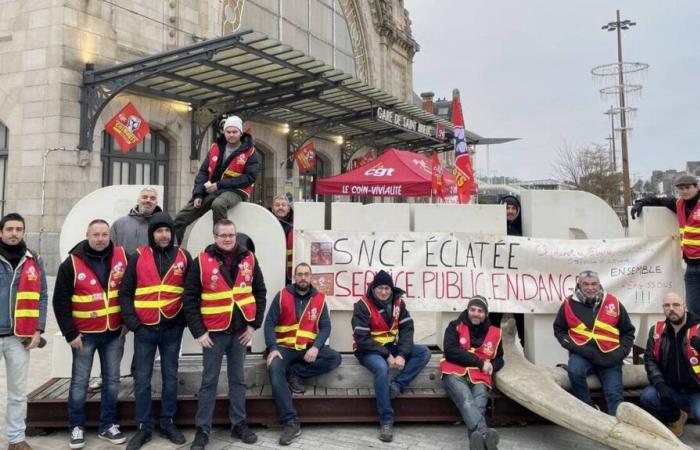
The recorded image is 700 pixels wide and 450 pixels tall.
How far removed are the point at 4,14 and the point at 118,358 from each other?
12.3 m

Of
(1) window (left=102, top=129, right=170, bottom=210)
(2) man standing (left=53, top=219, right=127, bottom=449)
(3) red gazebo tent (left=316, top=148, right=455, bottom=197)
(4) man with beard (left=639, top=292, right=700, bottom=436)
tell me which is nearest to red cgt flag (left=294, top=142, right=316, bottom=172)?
(1) window (left=102, top=129, right=170, bottom=210)

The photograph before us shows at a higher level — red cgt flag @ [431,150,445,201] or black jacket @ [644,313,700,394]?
red cgt flag @ [431,150,445,201]

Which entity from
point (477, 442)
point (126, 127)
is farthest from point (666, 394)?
point (126, 127)

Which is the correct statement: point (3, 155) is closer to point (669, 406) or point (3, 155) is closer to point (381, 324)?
point (381, 324)

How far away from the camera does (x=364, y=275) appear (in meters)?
5.71

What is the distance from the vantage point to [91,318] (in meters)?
4.41

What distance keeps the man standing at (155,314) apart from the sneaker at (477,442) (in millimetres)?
2442


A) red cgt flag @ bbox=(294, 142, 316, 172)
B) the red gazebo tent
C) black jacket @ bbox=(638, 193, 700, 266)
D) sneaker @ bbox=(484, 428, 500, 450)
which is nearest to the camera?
sneaker @ bbox=(484, 428, 500, 450)

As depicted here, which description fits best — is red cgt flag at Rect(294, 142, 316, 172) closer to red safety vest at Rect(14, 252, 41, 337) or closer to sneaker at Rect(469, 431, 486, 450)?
red safety vest at Rect(14, 252, 41, 337)

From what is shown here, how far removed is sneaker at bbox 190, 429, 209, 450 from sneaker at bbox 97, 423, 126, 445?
0.65m

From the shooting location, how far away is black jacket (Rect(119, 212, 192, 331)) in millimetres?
4394

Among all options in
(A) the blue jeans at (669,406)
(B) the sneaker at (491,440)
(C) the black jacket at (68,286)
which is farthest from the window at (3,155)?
(A) the blue jeans at (669,406)

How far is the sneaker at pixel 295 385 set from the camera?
5.03 metres

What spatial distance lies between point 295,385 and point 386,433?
3.31ft
